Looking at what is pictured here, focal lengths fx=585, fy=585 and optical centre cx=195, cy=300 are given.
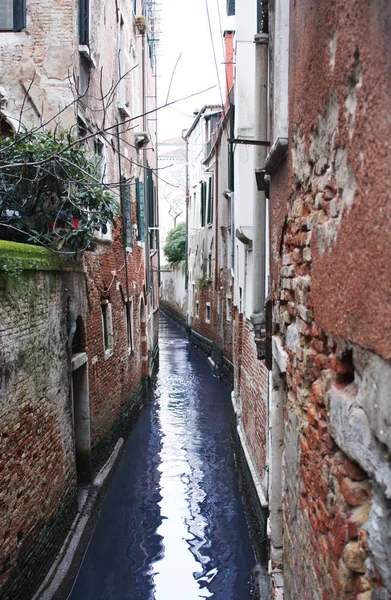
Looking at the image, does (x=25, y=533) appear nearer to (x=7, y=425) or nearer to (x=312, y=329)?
(x=7, y=425)

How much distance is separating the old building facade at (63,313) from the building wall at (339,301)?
201cm

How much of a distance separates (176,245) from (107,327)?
2457cm

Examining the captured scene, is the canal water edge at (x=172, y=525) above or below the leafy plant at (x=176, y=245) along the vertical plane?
below

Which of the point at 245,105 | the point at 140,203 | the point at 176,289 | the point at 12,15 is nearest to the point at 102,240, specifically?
the point at 245,105

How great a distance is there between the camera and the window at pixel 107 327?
33.2 ft

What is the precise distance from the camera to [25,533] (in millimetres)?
5227

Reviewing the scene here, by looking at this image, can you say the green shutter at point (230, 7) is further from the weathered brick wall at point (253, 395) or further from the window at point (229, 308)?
the window at point (229, 308)

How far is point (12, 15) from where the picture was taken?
796 centimetres

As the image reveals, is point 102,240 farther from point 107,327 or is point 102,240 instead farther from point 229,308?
point 229,308

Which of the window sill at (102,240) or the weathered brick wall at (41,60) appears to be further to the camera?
the window sill at (102,240)

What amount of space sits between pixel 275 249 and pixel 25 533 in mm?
3381

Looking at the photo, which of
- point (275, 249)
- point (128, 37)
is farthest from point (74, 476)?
point (128, 37)

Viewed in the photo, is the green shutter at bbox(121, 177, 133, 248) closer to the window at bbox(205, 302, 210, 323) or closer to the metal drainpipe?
the metal drainpipe

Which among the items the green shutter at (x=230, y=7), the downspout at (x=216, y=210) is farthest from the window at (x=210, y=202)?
the green shutter at (x=230, y=7)
